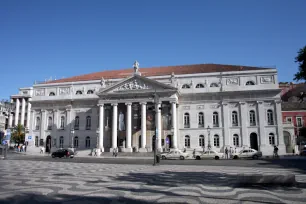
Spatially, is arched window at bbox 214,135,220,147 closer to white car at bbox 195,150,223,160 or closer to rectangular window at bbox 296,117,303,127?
white car at bbox 195,150,223,160

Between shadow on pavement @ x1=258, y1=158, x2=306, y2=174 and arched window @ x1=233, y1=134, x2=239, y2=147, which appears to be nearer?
shadow on pavement @ x1=258, y1=158, x2=306, y2=174

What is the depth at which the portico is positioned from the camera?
4025 centimetres

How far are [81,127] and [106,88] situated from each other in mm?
9982

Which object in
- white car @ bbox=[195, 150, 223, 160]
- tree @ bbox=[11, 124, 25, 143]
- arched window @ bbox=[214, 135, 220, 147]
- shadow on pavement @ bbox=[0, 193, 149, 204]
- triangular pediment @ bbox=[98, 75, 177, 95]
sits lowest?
white car @ bbox=[195, 150, 223, 160]

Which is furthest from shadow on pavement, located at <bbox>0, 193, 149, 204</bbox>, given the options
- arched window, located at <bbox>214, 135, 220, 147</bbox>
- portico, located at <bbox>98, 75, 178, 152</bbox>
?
arched window, located at <bbox>214, 135, 220, 147</bbox>

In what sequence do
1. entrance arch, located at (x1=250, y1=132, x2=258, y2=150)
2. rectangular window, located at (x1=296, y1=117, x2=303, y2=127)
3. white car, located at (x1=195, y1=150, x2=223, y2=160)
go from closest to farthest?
white car, located at (x1=195, y1=150, x2=223, y2=160), entrance arch, located at (x1=250, y1=132, x2=258, y2=150), rectangular window, located at (x1=296, y1=117, x2=303, y2=127)

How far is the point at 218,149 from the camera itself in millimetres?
41000

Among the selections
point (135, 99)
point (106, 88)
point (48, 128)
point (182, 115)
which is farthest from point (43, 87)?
point (182, 115)

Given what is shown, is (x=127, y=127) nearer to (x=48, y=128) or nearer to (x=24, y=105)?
(x=48, y=128)

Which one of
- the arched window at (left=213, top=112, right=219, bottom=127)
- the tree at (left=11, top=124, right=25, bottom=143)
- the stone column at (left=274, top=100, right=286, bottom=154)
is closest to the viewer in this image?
the stone column at (left=274, top=100, right=286, bottom=154)

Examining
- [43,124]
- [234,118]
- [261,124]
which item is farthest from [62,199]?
[43,124]

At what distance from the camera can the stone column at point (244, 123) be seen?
40.5 m

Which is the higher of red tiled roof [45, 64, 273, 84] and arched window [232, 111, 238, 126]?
red tiled roof [45, 64, 273, 84]

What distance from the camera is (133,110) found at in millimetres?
42594
